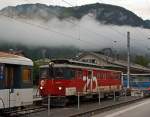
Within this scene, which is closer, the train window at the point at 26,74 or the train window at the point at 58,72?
the train window at the point at 26,74

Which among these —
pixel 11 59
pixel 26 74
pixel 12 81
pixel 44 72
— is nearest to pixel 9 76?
pixel 12 81

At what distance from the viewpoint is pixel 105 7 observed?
198500 mm

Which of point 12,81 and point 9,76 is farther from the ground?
point 9,76

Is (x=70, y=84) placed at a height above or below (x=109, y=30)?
below

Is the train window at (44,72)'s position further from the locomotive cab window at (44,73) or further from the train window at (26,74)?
the train window at (26,74)

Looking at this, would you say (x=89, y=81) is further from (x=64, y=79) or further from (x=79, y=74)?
(x=64, y=79)

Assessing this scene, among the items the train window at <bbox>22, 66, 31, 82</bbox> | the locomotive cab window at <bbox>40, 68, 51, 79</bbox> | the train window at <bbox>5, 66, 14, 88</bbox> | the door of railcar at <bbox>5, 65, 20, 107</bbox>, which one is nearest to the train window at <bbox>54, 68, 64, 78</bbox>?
the locomotive cab window at <bbox>40, 68, 51, 79</bbox>

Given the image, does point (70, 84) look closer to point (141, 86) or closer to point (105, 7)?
point (141, 86)

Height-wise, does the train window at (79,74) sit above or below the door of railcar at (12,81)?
above

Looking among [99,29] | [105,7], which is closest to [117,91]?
[99,29]

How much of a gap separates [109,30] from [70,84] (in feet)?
190

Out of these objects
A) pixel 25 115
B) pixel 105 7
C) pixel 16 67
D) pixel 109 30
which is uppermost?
pixel 105 7

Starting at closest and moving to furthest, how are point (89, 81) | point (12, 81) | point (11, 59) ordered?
point (11, 59) < point (12, 81) < point (89, 81)

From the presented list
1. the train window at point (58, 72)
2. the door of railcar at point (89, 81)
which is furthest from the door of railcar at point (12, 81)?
the door of railcar at point (89, 81)
